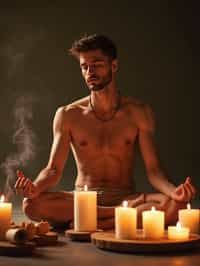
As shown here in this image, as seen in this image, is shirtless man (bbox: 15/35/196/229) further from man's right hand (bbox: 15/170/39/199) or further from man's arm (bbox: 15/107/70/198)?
man's right hand (bbox: 15/170/39/199)

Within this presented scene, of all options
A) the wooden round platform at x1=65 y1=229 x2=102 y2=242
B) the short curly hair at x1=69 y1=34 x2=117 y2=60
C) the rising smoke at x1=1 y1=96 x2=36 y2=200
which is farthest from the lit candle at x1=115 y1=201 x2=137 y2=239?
the rising smoke at x1=1 y1=96 x2=36 y2=200

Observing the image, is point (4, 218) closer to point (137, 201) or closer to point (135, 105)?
point (137, 201)

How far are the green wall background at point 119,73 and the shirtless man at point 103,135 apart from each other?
1957 millimetres

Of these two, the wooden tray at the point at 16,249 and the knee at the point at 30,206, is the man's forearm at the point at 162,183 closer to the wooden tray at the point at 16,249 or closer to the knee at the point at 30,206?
the knee at the point at 30,206

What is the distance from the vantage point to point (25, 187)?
10.5 ft

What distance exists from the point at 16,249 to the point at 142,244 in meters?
0.48

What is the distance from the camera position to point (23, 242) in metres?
2.65

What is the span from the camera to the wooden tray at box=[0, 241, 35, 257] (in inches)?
103

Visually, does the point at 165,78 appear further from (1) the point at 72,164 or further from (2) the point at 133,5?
(1) the point at 72,164

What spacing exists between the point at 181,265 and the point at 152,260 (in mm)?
134

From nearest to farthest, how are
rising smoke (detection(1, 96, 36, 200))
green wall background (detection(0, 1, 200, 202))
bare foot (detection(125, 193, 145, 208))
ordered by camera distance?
bare foot (detection(125, 193, 145, 208))
green wall background (detection(0, 1, 200, 202))
rising smoke (detection(1, 96, 36, 200))

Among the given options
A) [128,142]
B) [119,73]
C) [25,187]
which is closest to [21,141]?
[119,73]

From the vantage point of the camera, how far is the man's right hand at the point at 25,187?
3067 mm

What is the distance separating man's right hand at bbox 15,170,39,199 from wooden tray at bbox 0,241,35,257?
0.43 m
